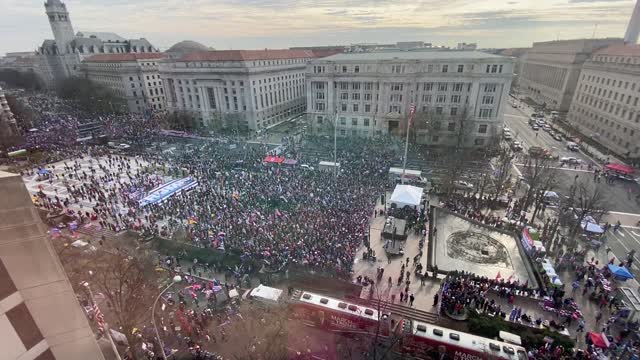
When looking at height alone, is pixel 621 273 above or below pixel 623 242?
above

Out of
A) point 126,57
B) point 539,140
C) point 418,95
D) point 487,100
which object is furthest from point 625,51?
point 126,57

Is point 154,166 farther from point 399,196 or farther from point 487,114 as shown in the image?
point 487,114

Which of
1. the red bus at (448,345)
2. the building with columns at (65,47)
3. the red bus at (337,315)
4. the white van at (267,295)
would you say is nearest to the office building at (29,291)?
the red bus at (337,315)

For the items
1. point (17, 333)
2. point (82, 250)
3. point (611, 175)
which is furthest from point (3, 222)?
point (611, 175)

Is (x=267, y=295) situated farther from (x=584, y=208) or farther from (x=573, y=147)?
(x=573, y=147)

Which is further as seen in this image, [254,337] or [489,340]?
[254,337]
